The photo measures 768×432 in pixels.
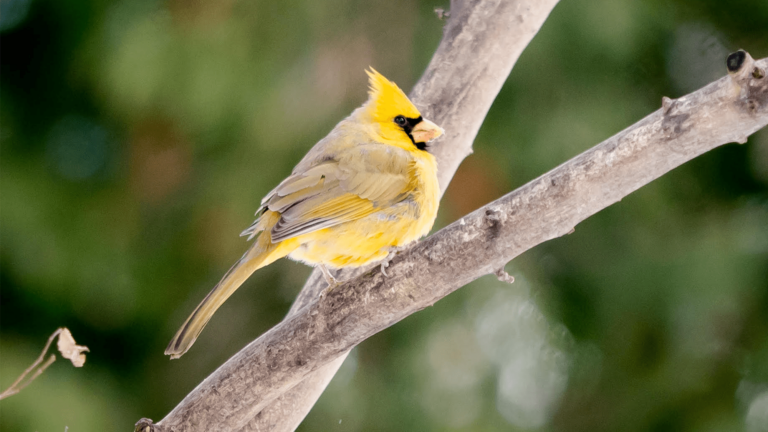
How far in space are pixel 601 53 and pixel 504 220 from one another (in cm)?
260

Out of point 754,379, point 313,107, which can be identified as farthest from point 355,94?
point 754,379

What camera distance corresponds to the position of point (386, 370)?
13.5 feet

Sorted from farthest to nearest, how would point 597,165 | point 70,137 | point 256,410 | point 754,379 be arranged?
point 70,137, point 754,379, point 256,410, point 597,165

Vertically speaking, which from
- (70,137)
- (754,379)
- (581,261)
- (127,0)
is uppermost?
(127,0)

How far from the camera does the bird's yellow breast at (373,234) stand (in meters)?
2.51

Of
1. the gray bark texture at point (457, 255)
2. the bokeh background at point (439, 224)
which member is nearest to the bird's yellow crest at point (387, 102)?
the gray bark texture at point (457, 255)

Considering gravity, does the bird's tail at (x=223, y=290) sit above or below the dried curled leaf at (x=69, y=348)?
below

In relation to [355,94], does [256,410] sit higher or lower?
lower

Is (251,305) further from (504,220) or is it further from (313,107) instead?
(504,220)

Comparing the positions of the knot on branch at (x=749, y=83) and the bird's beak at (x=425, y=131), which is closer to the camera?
the knot on branch at (x=749, y=83)

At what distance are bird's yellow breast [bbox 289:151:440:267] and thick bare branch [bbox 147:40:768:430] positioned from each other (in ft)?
0.92

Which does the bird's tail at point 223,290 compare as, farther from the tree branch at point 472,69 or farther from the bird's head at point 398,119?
the tree branch at point 472,69

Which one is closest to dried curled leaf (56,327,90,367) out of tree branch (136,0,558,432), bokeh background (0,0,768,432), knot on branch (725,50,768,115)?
tree branch (136,0,558,432)

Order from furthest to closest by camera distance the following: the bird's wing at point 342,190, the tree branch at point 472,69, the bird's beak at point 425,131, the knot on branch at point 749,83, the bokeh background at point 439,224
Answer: the bokeh background at point 439,224, the tree branch at point 472,69, the bird's beak at point 425,131, the bird's wing at point 342,190, the knot on branch at point 749,83
